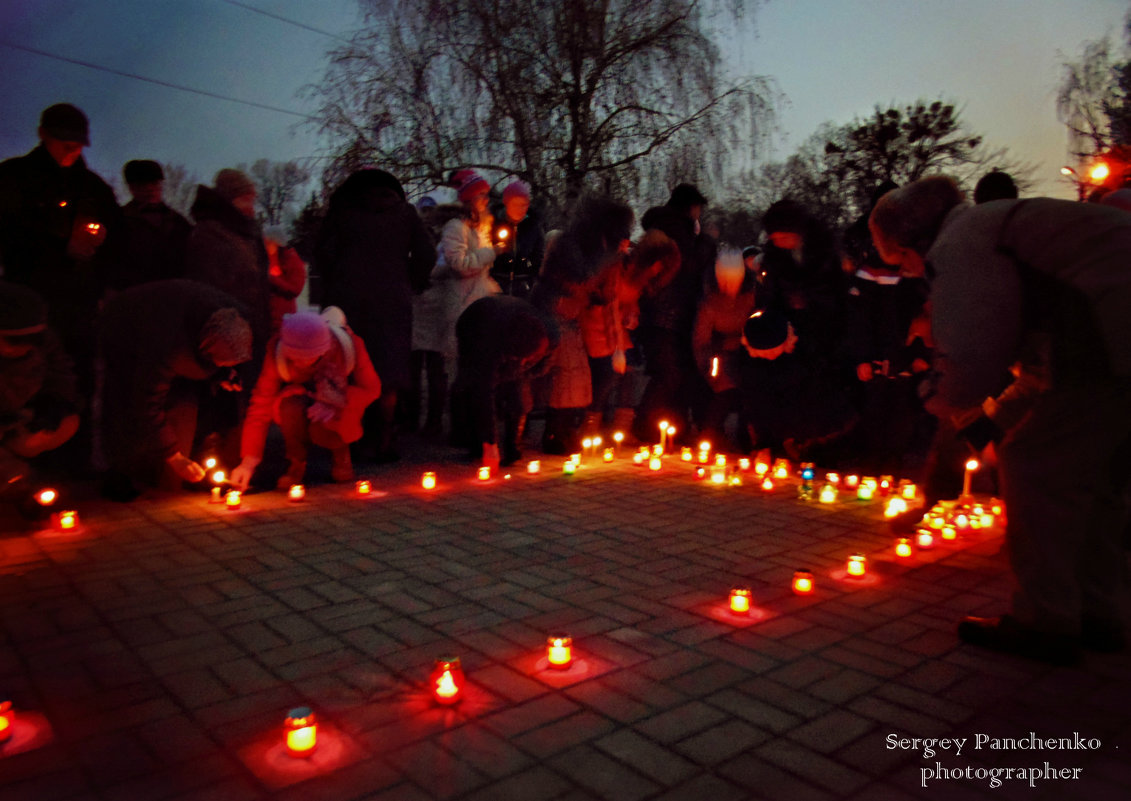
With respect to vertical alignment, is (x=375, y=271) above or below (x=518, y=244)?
below

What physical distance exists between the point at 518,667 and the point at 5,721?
1750 mm

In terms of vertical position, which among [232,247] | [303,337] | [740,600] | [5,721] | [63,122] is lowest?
[5,721]

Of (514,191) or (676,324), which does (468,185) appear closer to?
(514,191)

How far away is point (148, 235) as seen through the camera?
7.29 meters

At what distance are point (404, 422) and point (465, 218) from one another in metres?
2.26

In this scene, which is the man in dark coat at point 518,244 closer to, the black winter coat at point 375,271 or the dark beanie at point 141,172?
the black winter coat at point 375,271

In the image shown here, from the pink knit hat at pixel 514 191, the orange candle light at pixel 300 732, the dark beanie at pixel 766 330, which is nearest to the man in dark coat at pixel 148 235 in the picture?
the pink knit hat at pixel 514 191

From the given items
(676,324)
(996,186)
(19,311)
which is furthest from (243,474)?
(996,186)

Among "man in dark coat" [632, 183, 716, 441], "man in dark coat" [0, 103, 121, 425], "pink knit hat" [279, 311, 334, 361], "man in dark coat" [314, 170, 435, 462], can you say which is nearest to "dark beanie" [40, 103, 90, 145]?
"man in dark coat" [0, 103, 121, 425]

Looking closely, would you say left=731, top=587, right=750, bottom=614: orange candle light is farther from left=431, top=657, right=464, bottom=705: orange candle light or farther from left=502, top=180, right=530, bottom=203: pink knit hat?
left=502, top=180, right=530, bottom=203: pink knit hat

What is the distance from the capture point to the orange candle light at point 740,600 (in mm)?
4066

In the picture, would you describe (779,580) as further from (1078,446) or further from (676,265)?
(676,265)

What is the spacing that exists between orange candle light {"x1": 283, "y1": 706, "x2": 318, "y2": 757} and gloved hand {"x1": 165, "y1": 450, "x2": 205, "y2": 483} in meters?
3.75

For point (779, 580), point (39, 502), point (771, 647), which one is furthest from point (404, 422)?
point (771, 647)
